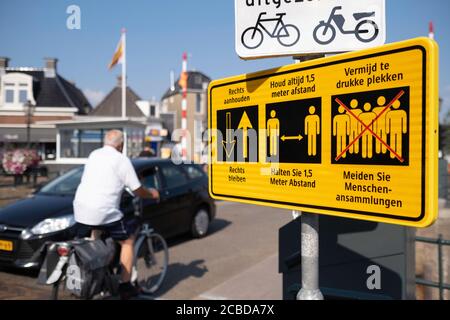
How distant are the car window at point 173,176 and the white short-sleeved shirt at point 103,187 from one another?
Answer: 2.93 m

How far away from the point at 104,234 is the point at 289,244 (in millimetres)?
2351

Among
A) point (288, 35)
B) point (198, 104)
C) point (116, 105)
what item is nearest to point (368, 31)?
point (288, 35)

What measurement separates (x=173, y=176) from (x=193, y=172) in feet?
2.27

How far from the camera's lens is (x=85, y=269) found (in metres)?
3.39

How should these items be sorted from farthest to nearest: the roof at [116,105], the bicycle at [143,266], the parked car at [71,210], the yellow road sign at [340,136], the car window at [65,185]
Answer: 1. the roof at [116,105]
2. the car window at [65,185]
3. the parked car at [71,210]
4. the bicycle at [143,266]
5. the yellow road sign at [340,136]

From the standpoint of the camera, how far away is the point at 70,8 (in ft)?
8.15

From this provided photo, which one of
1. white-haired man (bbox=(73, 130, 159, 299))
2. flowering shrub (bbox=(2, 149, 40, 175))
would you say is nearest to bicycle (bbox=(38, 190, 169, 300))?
white-haired man (bbox=(73, 130, 159, 299))

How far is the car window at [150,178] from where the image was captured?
21.1 feet

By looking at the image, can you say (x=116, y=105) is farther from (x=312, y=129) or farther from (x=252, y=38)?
(x=312, y=129)

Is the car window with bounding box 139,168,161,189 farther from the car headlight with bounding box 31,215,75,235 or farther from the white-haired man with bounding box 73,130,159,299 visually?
the white-haired man with bounding box 73,130,159,299

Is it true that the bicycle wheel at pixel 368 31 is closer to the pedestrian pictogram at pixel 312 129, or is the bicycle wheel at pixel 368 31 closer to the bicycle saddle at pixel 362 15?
the bicycle saddle at pixel 362 15

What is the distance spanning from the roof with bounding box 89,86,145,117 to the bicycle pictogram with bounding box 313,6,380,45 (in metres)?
33.5

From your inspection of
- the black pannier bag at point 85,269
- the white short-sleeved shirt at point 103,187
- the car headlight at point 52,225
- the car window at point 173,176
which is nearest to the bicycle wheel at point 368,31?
the black pannier bag at point 85,269

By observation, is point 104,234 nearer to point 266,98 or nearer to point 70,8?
point 70,8
